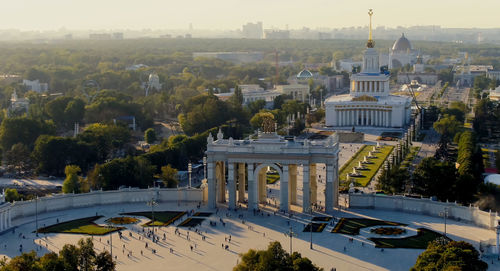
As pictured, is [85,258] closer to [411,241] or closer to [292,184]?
[411,241]

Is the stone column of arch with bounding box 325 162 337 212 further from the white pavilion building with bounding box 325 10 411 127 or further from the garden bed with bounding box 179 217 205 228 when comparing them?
the white pavilion building with bounding box 325 10 411 127

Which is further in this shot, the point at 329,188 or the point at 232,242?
the point at 329,188

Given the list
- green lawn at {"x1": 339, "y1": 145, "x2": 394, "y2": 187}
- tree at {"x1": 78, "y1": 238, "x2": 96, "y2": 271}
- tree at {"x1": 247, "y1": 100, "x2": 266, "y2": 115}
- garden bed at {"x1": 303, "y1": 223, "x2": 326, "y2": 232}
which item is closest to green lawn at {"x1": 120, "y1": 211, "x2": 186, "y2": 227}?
garden bed at {"x1": 303, "y1": 223, "x2": 326, "y2": 232}

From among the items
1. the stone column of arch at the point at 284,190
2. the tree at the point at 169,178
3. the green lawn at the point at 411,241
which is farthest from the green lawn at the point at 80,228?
the green lawn at the point at 411,241

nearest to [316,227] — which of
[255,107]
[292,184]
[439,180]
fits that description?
[292,184]

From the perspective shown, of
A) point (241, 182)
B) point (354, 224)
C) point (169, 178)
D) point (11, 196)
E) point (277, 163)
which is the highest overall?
point (277, 163)

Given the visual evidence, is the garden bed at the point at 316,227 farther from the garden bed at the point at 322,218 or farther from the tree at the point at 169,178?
the tree at the point at 169,178

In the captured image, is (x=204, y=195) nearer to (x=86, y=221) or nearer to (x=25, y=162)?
(x=86, y=221)
